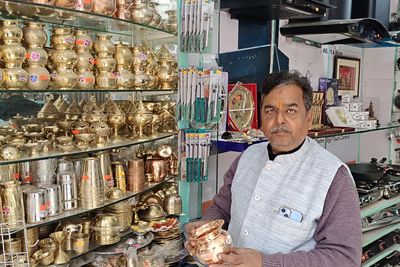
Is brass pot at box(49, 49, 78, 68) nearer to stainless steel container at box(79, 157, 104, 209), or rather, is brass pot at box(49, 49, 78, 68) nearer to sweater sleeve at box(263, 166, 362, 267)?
stainless steel container at box(79, 157, 104, 209)

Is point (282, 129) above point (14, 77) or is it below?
below

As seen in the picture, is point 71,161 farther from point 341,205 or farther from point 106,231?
point 341,205

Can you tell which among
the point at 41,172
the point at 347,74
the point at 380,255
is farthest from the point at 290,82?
the point at 347,74

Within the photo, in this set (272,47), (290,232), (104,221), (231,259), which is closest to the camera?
(231,259)

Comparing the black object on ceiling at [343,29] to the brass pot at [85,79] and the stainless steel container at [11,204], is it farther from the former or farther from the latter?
the stainless steel container at [11,204]

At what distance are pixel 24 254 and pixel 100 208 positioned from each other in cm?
33

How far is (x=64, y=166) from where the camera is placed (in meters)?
1.50

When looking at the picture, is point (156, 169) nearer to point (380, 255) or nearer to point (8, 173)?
point (8, 173)

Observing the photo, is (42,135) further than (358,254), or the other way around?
(42,135)

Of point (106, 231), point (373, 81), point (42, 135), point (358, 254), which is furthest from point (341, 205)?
point (373, 81)

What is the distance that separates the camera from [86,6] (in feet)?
4.50

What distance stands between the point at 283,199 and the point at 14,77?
2.93ft

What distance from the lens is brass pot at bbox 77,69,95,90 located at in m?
1.45

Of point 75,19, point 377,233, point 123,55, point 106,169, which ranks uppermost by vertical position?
point 75,19
